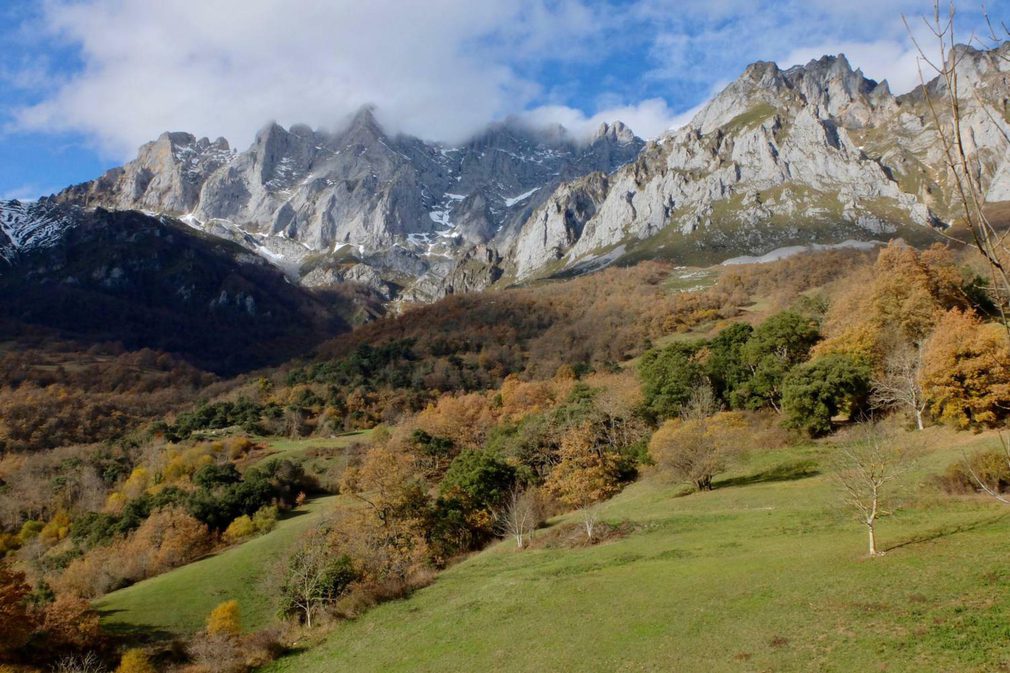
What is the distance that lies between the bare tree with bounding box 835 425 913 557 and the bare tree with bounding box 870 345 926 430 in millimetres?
13583

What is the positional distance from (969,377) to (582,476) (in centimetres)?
2628

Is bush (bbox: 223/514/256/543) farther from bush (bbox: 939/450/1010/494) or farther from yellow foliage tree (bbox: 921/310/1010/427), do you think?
yellow foliage tree (bbox: 921/310/1010/427)

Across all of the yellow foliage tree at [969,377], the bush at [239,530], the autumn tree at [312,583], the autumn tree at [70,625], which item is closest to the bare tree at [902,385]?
the yellow foliage tree at [969,377]

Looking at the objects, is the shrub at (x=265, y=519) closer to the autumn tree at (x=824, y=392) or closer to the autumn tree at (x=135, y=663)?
the autumn tree at (x=135, y=663)

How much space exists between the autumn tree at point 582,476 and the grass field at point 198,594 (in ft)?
71.7

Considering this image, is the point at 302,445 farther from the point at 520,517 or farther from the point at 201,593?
the point at 520,517

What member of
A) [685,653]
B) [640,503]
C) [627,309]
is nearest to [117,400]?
[627,309]

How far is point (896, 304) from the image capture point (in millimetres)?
56375

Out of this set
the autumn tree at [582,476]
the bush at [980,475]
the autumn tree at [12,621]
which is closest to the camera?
the bush at [980,475]

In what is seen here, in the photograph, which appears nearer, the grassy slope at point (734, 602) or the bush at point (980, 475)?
the grassy slope at point (734, 602)

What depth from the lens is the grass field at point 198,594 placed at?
36969mm

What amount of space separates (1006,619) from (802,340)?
55.9 metres

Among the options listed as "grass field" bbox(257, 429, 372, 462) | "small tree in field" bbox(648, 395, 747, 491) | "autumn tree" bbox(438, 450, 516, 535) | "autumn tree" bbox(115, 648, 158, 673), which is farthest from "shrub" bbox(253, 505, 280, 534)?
"small tree in field" bbox(648, 395, 747, 491)

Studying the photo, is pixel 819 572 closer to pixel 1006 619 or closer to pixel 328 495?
pixel 1006 619
